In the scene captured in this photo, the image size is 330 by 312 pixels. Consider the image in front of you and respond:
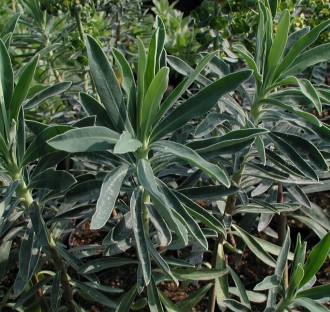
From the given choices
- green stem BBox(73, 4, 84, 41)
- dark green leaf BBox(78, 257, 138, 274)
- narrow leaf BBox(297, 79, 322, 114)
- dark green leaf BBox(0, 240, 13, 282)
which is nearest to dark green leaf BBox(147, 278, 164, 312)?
dark green leaf BBox(78, 257, 138, 274)

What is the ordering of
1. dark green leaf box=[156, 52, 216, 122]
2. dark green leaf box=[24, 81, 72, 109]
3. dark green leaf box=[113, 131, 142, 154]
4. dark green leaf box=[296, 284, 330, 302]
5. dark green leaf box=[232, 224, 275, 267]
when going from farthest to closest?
dark green leaf box=[232, 224, 275, 267] → dark green leaf box=[24, 81, 72, 109] → dark green leaf box=[296, 284, 330, 302] → dark green leaf box=[156, 52, 216, 122] → dark green leaf box=[113, 131, 142, 154]

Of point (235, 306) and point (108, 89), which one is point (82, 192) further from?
point (235, 306)

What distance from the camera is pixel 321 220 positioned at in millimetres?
2002

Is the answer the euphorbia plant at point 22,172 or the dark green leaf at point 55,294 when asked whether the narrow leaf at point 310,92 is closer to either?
the euphorbia plant at point 22,172

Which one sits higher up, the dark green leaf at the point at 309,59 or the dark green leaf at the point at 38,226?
the dark green leaf at the point at 309,59

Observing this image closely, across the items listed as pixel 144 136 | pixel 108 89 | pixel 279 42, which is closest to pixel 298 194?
pixel 279 42

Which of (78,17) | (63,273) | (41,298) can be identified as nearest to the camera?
(63,273)

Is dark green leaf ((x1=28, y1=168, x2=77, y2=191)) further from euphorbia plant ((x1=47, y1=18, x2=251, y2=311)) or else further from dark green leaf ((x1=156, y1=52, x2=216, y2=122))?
dark green leaf ((x1=156, y1=52, x2=216, y2=122))

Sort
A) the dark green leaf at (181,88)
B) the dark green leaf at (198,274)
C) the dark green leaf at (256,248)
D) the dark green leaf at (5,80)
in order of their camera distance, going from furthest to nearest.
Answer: the dark green leaf at (256,248)
the dark green leaf at (198,274)
the dark green leaf at (5,80)
the dark green leaf at (181,88)

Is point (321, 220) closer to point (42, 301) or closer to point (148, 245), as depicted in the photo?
point (148, 245)

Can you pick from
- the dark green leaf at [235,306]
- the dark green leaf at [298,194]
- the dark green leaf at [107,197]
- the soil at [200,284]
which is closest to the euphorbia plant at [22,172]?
the dark green leaf at [107,197]

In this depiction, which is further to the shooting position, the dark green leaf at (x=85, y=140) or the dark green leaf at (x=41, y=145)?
the dark green leaf at (x=41, y=145)

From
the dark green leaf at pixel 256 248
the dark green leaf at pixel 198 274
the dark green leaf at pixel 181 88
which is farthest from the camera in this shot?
the dark green leaf at pixel 256 248

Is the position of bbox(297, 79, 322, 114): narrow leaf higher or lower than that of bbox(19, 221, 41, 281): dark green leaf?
higher
